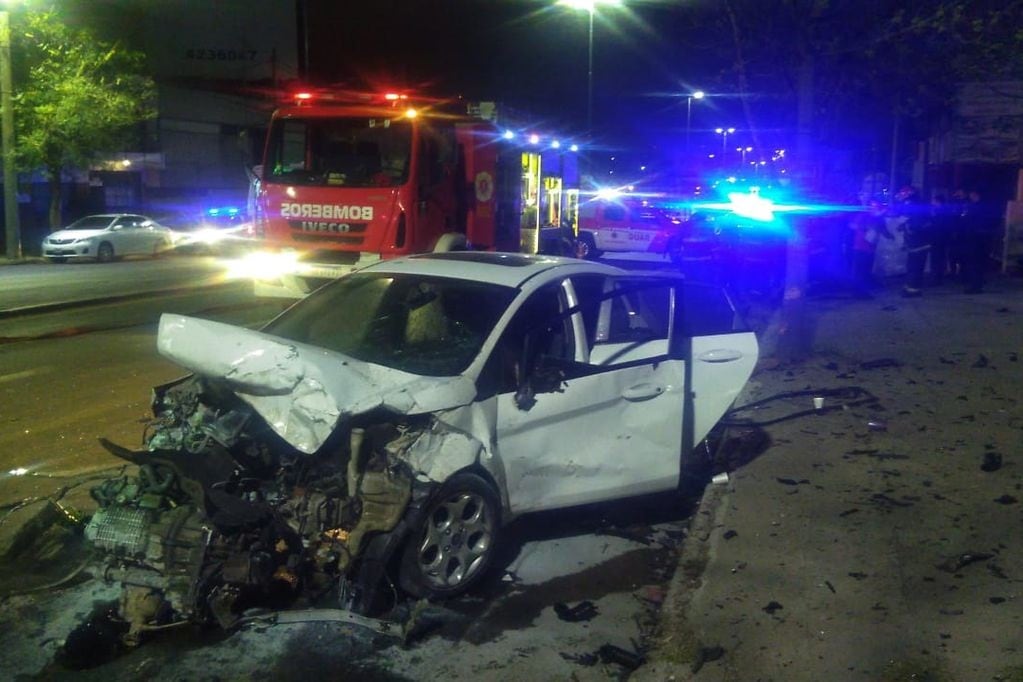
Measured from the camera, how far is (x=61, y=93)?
31.8m

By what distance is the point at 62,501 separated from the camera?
6.70 meters

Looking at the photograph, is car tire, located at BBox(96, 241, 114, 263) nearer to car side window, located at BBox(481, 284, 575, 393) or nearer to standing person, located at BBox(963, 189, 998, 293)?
standing person, located at BBox(963, 189, 998, 293)

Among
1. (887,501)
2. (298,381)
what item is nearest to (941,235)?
(887,501)

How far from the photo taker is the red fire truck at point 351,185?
1351cm

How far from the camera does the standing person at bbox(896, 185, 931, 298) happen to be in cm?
1895

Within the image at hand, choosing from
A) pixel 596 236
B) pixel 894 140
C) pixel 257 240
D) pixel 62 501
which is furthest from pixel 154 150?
pixel 62 501

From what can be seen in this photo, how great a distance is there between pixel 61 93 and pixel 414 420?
3063 cm

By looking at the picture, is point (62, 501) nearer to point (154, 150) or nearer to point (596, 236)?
point (596, 236)

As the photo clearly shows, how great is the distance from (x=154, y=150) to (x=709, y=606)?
46.1 meters

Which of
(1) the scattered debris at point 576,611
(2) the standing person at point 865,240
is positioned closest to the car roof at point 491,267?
(1) the scattered debris at point 576,611

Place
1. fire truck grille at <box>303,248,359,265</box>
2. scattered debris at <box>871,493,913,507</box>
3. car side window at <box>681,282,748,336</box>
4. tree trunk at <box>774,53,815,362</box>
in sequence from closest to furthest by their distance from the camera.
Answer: scattered debris at <box>871,493,913,507</box> < car side window at <box>681,282,748,336</box> < tree trunk at <box>774,53,815,362</box> < fire truck grille at <box>303,248,359,265</box>

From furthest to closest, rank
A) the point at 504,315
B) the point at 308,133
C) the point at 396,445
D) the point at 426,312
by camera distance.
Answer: the point at 308,133 < the point at 426,312 < the point at 504,315 < the point at 396,445

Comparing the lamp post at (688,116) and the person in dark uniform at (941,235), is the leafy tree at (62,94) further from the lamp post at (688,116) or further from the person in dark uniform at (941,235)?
the person in dark uniform at (941,235)

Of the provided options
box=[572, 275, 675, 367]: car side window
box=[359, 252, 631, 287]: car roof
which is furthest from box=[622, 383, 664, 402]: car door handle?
box=[359, 252, 631, 287]: car roof
